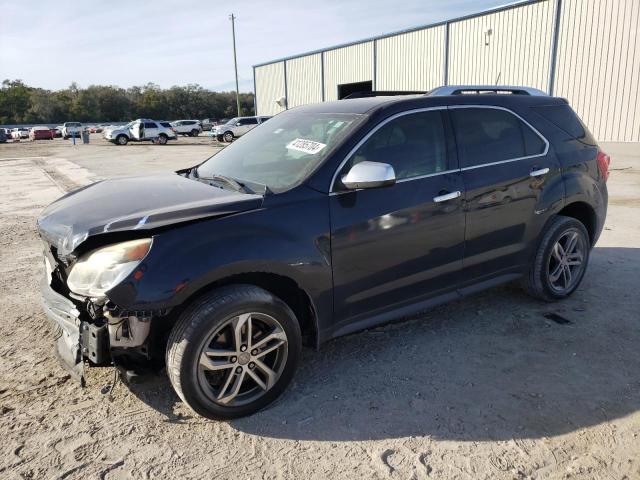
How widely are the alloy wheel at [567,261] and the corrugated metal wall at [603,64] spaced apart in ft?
55.1

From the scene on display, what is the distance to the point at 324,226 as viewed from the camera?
9.93 feet

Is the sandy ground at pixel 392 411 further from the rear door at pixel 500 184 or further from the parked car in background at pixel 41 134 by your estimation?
the parked car in background at pixel 41 134

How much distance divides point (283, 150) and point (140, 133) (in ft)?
115

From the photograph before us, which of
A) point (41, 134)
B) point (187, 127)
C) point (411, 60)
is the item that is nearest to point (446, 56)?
point (411, 60)

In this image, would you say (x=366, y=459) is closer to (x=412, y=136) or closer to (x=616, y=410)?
(x=616, y=410)

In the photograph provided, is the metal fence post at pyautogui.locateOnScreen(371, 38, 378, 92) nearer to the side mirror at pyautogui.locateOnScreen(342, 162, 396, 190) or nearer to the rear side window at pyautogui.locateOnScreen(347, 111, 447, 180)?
the rear side window at pyautogui.locateOnScreen(347, 111, 447, 180)

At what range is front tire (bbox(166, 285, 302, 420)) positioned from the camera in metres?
2.67

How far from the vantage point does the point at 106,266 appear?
8.66 ft

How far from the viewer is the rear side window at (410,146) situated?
3338mm

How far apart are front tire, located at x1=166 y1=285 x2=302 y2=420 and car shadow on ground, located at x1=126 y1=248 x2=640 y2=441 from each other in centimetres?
17

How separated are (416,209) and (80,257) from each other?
2.10 meters

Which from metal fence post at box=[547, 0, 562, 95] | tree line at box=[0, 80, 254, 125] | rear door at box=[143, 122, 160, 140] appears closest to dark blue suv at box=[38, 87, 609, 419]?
metal fence post at box=[547, 0, 562, 95]

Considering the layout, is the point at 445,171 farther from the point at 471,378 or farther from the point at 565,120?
the point at 565,120

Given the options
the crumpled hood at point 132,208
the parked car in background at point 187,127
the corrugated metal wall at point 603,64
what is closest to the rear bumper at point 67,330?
the crumpled hood at point 132,208
